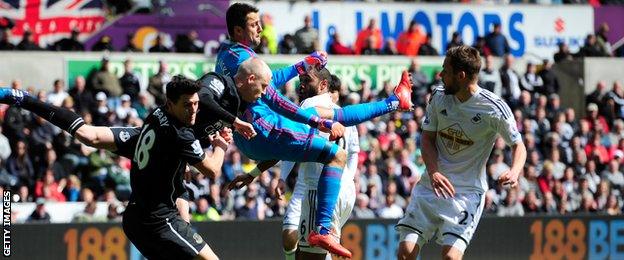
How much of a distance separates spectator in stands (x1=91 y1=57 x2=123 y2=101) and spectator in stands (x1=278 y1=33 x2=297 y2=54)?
3.60 metres

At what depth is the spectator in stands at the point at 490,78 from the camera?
24641 mm

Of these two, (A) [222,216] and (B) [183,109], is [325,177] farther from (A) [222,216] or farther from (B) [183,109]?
(A) [222,216]

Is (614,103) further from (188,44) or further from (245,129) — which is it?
(245,129)

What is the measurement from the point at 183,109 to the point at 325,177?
6.91 ft

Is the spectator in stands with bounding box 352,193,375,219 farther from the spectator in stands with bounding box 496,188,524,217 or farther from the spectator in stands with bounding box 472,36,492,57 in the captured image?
the spectator in stands with bounding box 472,36,492,57

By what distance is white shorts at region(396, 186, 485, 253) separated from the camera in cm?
1098

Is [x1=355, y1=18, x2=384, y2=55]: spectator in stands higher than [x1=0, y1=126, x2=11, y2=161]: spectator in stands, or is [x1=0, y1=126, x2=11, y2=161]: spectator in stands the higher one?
[x1=355, y1=18, x2=384, y2=55]: spectator in stands

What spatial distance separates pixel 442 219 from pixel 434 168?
42 cm

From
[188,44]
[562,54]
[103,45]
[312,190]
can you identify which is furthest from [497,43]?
[312,190]

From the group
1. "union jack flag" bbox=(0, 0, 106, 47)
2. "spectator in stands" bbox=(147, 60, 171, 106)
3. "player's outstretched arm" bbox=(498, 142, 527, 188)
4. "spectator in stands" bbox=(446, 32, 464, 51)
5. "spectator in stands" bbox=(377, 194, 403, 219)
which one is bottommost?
"spectator in stands" bbox=(377, 194, 403, 219)

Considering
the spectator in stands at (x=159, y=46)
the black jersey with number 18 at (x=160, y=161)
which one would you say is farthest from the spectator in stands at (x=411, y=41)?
the black jersey with number 18 at (x=160, y=161)

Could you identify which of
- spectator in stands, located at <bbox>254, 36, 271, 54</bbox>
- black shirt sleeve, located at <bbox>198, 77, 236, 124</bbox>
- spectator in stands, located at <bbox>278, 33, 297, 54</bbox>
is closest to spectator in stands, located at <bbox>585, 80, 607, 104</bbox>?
spectator in stands, located at <bbox>278, 33, 297, 54</bbox>

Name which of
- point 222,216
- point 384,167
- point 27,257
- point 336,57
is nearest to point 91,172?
point 222,216

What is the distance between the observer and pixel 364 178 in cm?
2070
